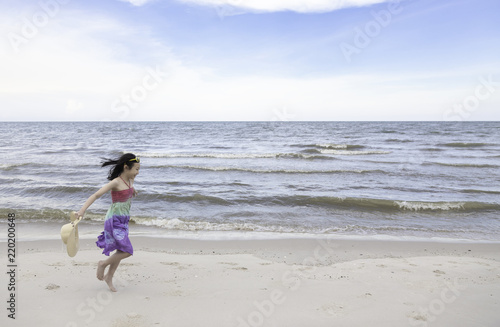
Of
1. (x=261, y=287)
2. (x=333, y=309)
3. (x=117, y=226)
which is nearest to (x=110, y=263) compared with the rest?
(x=117, y=226)

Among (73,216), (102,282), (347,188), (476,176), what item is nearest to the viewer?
(73,216)

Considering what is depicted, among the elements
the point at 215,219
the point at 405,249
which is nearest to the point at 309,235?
the point at 405,249

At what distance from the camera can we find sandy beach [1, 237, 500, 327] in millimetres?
3639

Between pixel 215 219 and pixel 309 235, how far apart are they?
2553mm

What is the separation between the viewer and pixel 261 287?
4.43 meters

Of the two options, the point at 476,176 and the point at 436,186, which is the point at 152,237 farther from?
the point at 476,176

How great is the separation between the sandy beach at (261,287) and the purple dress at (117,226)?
625mm

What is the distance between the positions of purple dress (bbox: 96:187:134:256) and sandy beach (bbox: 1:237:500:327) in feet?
2.05

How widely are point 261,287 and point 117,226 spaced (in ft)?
6.45

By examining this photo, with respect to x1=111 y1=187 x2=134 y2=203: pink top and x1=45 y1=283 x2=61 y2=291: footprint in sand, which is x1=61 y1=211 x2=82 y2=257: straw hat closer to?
x1=111 y1=187 x2=134 y2=203: pink top

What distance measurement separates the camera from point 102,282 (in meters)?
4.50

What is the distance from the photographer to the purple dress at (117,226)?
3988 millimetres

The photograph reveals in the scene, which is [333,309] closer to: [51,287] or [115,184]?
[115,184]

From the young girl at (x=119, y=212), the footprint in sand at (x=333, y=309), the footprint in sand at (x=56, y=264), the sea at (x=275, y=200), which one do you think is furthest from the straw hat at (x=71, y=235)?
the sea at (x=275, y=200)
